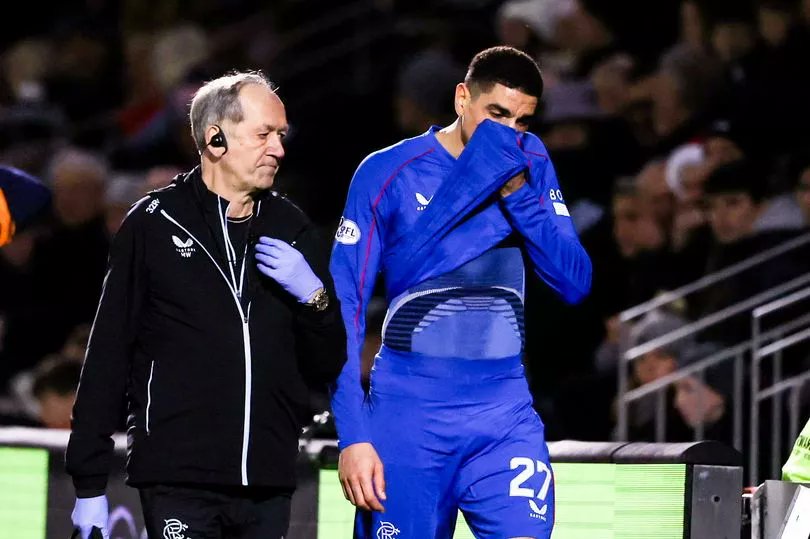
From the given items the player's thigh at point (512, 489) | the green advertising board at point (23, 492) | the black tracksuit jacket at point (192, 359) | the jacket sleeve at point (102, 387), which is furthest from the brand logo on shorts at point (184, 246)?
the green advertising board at point (23, 492)

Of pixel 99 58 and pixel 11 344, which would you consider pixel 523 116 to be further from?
pixel 99 58

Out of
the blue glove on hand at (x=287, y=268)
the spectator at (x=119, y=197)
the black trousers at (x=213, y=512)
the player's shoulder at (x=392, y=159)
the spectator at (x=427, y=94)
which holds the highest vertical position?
the spectator at (x=427, y=94)

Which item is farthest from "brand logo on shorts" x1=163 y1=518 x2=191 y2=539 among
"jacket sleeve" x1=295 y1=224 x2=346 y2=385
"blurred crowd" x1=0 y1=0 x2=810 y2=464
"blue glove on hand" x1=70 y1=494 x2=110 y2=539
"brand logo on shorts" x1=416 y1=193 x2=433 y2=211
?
"blurred crowd" x1=0 y1=0 x2=810 y2=464

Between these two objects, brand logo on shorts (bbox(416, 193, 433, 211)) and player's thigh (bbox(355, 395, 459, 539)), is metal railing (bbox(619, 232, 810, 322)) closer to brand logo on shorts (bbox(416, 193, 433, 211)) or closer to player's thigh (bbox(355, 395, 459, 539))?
brand logo on shorts (bbox(416, 193, 433, 211))

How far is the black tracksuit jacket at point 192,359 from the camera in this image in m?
4.68

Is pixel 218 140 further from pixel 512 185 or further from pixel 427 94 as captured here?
pixel 427 94

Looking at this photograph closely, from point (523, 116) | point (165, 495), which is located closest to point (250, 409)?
point (165, 495)

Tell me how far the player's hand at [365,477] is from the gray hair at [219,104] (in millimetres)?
1004

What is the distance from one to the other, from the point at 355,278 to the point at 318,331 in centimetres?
46

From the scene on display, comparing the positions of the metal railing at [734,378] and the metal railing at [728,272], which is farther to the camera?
the metal railing at [728,272]

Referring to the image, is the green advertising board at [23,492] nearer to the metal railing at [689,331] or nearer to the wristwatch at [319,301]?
the wristwatch at [319,301]

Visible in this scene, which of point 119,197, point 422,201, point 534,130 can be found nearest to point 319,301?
point 422,201

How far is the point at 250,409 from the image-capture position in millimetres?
4730

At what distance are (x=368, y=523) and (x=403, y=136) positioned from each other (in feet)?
19.4
